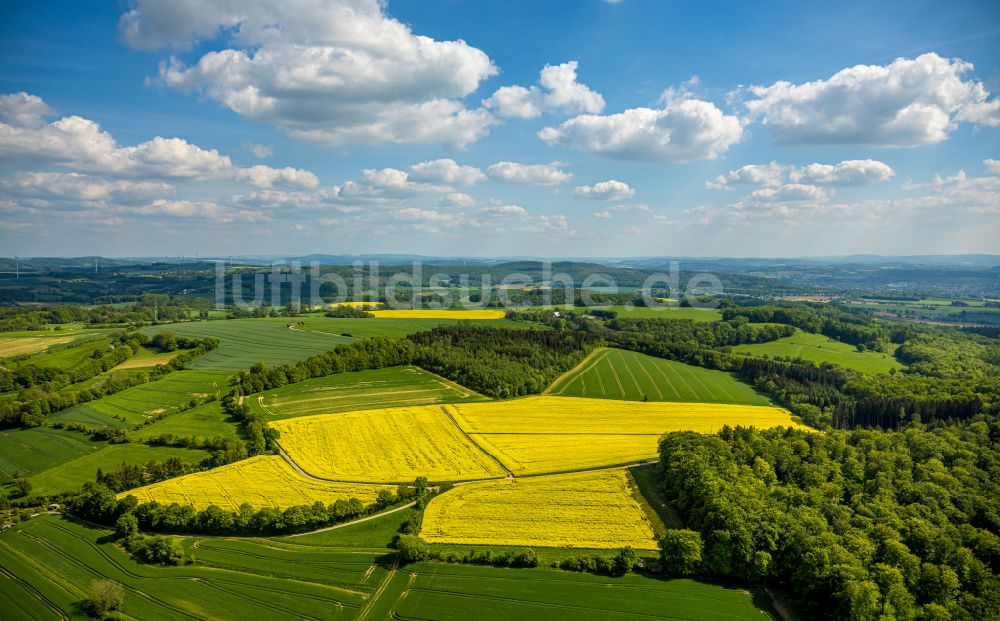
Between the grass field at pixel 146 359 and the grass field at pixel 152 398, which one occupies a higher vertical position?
the grass field at pixel 146 359

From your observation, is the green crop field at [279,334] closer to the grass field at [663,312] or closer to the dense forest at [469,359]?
the dense forest at [469,359]

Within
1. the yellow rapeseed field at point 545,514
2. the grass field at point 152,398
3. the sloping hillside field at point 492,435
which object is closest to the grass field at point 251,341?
the grass field at point 152,398

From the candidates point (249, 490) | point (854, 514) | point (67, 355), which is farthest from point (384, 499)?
point (67, 355)

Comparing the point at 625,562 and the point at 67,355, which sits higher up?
the point at 67,355

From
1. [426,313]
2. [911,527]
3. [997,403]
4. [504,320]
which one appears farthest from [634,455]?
[426,313]

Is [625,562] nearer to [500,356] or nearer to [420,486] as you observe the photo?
[420,486]

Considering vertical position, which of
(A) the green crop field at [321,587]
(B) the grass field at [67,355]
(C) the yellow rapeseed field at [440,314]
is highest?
(C) the yellow rapeseed field at [440,314]

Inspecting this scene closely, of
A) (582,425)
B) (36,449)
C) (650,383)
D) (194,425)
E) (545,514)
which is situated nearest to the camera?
(545,514)
